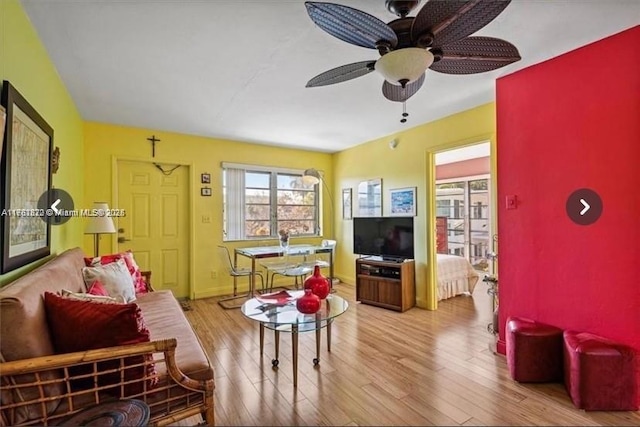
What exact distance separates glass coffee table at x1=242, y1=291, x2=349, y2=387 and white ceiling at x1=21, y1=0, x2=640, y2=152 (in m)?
1.89

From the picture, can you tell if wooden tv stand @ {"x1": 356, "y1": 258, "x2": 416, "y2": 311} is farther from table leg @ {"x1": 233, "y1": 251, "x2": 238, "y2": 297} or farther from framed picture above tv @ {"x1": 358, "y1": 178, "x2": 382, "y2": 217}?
table leg @ {"x1": 233, "y1": 251, "x2": 238, "y2": 297}

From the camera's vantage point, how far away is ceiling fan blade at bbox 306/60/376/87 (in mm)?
1746

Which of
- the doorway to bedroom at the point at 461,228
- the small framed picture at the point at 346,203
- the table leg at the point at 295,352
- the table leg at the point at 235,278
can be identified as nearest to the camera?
the table leg at the point at 295,352

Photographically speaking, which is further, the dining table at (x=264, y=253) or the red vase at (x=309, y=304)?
the dining table at (x=264, y=253)

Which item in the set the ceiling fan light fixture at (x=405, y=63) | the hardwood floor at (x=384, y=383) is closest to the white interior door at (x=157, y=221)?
the hardwood floor at (x=384, y=383)

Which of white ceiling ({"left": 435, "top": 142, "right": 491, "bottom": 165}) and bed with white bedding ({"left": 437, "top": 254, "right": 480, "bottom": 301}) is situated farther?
white ceiling ({"left": 435, "top": 142, "right": 491, "bottom": 165})

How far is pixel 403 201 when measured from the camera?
4230 millimetres

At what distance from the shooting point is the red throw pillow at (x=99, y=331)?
4.40 ft

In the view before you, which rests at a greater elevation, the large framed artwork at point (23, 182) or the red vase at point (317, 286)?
the large framed artwork at point (23, 182)

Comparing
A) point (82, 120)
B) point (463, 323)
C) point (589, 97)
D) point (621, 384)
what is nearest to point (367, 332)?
point (463, 323)

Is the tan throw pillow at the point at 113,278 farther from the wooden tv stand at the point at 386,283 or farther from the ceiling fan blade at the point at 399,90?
the wooden tv stand at the point at 386,283

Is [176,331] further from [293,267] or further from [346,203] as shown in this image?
[346,203]

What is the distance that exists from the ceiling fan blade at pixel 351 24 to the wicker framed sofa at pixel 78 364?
5.03 ft

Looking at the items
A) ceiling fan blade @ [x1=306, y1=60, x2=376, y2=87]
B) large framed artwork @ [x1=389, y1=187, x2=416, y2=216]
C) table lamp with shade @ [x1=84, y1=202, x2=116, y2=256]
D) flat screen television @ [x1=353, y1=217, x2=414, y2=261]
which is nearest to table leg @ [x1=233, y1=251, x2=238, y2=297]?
table lamp with shade @ [x1=84, y1=202, x2=116, y2=256]
